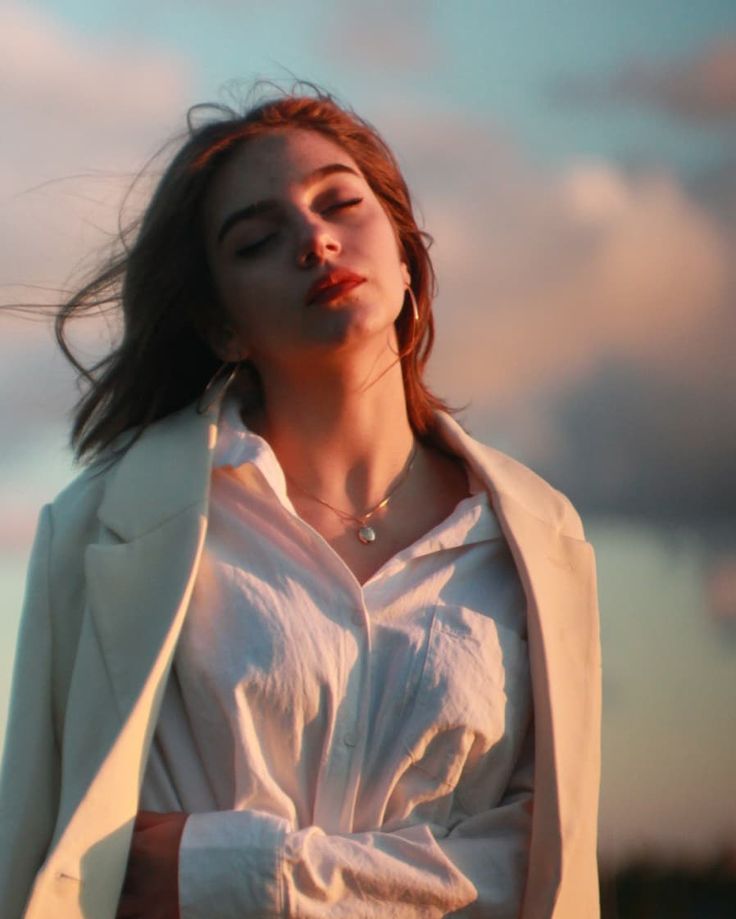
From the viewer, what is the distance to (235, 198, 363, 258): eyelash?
435 centimetres

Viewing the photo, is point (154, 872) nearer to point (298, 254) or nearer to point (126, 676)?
point (126, 676)

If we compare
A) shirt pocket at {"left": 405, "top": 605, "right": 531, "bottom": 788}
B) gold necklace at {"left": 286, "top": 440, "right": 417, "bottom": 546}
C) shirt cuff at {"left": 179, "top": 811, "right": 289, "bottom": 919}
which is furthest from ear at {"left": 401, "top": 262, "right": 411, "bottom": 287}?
shirt cuff at {"left": 179, "top": 811, "right": 289, "bottom": 919}

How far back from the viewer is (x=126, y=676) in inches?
157

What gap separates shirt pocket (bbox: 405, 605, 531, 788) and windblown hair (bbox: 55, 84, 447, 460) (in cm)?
64

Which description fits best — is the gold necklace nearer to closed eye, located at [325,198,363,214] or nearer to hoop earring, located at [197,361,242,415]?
hoop earring, located at [197,361,242,415]

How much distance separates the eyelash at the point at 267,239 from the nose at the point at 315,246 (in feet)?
0.38

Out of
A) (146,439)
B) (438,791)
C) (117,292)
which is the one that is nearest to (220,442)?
(146,439)

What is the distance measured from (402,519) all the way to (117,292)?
35.1 inches

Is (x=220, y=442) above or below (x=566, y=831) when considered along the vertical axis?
above

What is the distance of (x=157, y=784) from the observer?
13.2 ft

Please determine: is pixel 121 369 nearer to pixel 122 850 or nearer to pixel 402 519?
pixel 402 519

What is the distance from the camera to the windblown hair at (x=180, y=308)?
4.50 meters

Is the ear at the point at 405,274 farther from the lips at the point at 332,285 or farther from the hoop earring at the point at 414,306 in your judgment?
the lips at the point at 332,285

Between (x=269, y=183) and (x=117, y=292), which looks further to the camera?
(x=117, y=292)
